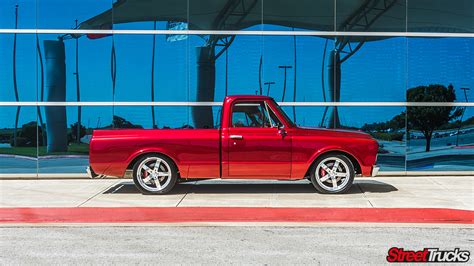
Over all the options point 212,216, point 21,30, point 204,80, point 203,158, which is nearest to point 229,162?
point 203,158

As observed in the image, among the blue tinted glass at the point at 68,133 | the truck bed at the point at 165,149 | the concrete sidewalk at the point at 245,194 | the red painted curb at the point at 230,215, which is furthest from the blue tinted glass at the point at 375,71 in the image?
the blue tinted glass at the point at 68,133

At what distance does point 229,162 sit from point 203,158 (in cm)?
49

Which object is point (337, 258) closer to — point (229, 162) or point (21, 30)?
point (229, 162)

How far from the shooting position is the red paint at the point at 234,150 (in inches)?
369

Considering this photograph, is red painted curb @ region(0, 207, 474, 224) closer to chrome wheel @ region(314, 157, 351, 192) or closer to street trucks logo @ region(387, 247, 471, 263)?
chrome wheel @ region(314, 157, 351, 192)

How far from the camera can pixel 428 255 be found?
18.7 feet

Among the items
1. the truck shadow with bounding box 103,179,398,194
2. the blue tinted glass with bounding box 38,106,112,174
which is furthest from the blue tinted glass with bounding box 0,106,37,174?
the truck shadow with bounding box 103,179,398,194

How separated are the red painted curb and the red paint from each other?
1233 millimetres

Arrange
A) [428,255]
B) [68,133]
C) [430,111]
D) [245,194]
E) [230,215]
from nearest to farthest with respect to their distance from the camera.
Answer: [428,255] → [230,215] → [245,194] → [68,133] → [430,111]

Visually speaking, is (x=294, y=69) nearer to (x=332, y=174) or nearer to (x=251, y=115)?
(x=251, y=115)

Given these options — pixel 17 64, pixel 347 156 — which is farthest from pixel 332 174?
pixel 17 64

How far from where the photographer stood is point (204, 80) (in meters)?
12.6

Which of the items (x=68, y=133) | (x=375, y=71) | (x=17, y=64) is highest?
(x=17, y=64)

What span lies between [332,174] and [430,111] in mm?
4561
